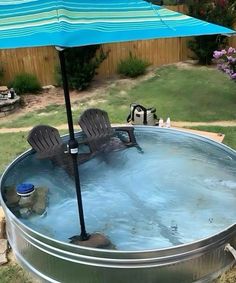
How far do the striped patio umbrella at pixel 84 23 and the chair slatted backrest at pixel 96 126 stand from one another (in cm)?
255

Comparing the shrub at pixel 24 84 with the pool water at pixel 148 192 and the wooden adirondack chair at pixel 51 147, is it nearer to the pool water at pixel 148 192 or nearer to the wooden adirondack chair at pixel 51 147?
the wooden adirondack chair at pixel 51 147

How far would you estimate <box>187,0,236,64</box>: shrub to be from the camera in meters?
13.1

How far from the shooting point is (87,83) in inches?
483

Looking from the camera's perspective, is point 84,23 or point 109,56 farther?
point 109,56

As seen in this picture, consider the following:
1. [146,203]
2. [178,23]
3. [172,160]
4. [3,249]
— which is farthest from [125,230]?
[178,23]

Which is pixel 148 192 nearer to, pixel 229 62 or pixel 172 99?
pixel 229 62

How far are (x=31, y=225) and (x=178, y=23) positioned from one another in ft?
9.06

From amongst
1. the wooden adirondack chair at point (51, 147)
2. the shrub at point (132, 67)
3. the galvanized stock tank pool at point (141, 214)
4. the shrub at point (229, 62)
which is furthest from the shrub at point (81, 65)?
the wooden adirondack chair at point (51, 147)

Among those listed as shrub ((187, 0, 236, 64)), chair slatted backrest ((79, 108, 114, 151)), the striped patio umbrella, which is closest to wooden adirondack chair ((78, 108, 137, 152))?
chair slatted backrest ((79, 108, 114, 151))

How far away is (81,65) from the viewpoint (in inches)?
478

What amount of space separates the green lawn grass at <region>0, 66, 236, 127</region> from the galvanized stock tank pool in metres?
2.83

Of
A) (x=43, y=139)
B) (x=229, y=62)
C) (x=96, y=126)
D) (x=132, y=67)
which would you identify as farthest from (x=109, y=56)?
(x=43, y=139)

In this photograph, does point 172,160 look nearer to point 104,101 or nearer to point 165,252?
point 165,252

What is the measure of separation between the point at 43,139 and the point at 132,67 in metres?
7.36
